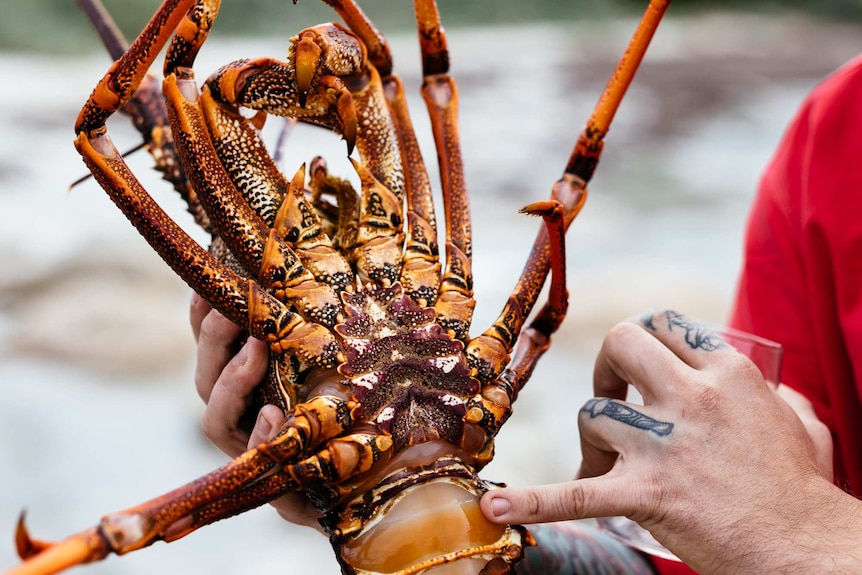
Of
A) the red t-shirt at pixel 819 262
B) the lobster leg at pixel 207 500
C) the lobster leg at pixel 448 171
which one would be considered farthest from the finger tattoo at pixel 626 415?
the red t-shirt at pixel 819 262

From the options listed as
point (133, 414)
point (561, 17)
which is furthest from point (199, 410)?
point (561, 17)

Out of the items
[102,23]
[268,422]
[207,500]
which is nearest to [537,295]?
[268,422]

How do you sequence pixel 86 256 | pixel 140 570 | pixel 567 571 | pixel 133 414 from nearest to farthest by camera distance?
pixel 567 571, pixel 140 570, pixel 133 414, pixel 86 256

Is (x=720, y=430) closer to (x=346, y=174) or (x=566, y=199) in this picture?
(x=566, y=199)

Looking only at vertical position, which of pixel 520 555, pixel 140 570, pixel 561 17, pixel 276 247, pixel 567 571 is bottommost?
pixel 140 570

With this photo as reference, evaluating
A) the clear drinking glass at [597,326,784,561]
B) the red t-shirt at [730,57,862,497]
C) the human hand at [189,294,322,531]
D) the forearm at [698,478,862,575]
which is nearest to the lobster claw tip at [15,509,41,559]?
the human hand at [189,294,322,531]

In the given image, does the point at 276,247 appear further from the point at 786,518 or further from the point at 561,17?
the point at 561,17
